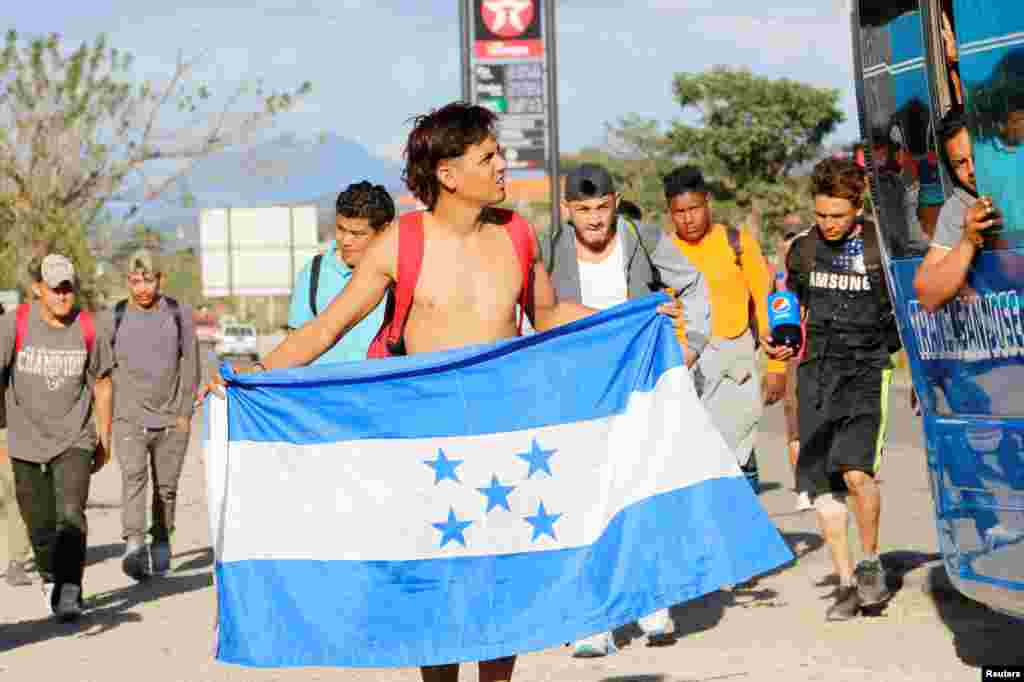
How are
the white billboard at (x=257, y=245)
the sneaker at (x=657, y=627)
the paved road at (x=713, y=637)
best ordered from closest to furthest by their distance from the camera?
1. the paved road at (x=713, y=637)
2. the sneaker at (x=657, y=627)
3. the white billboard at (x=257, y=245)

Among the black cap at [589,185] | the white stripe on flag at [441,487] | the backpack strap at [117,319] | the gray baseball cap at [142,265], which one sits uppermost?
the black cap at [589,185]

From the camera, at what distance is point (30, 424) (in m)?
10.1

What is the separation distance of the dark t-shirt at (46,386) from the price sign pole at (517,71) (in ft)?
53.1

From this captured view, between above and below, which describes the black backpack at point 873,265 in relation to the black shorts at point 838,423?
above

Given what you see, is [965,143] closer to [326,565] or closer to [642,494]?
[642,494]

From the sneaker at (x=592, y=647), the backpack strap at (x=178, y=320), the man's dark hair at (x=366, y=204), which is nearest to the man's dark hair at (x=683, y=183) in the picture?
the man's dark hair at (x=366, y=204)

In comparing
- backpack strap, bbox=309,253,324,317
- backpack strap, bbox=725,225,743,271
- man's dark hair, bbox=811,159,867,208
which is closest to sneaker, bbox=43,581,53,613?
backpack strap, bbox=309,253,324,317

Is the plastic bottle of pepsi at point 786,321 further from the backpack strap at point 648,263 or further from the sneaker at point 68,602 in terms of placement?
the sneaker at point 68,602

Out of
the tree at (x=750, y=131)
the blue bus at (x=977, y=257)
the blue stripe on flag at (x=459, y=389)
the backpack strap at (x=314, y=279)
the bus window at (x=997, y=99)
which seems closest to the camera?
the blue stripe on flag at (x=459, y=389)

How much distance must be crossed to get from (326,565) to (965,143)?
2.46 metres

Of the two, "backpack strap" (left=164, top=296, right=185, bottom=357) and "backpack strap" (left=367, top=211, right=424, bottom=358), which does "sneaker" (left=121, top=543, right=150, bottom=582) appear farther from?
"backpack strap" (left=367, top=211, right=424, bottom=358)

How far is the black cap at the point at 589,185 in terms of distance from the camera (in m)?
8.27

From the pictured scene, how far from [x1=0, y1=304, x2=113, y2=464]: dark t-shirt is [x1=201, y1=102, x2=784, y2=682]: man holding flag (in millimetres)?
4394

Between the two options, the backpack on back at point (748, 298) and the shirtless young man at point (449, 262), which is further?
the backpack on back at point (748, 298)
